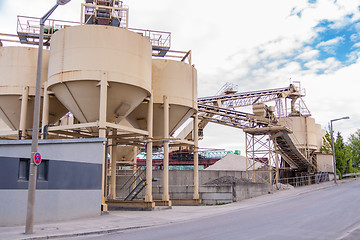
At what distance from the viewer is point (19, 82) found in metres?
23.6

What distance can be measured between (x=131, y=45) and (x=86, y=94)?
3823mm

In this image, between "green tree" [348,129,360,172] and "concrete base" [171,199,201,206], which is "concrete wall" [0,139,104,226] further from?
"green tree" [348,129,360,172]

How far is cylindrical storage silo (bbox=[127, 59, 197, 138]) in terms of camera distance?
984 inches

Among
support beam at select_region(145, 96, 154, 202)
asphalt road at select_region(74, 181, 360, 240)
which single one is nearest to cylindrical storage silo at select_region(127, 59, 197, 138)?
support beam at select_region(145, 96, 154, 202)

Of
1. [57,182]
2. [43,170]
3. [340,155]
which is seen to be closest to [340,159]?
[340,155]

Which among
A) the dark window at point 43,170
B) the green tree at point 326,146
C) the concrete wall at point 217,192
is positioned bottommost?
the concrete wall at point 217,192

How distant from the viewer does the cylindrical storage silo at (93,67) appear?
19.9 metres

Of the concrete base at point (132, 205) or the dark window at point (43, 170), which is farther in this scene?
the concrete base at point (132, 205)

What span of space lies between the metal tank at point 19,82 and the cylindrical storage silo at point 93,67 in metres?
3.23

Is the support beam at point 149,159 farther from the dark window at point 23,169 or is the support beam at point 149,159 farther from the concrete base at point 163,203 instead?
the dark window at point 23,169

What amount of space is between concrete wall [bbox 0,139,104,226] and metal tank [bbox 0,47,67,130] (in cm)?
694

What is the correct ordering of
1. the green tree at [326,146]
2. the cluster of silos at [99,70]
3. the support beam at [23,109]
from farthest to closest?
the green tree at [326,146] < the support beam at [23,109] < the cluster of silos at [99,70]

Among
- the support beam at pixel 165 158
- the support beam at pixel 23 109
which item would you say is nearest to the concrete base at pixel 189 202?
the support beam at pixel 165 158

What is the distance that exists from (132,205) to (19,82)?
35.3 ft
